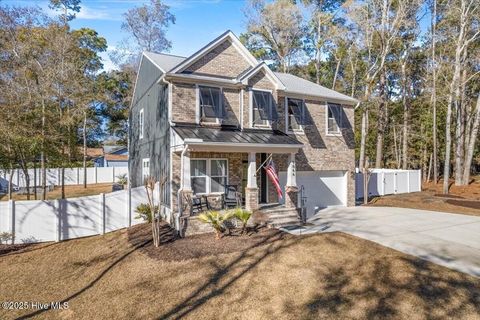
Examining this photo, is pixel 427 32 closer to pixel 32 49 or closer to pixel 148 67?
pixel 148 67

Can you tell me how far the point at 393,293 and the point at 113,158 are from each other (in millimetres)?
37291

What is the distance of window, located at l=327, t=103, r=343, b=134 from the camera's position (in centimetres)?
1695

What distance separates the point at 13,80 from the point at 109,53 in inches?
652

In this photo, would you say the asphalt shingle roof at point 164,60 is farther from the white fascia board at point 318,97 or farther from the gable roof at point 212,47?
the white fascia board at point 318,97

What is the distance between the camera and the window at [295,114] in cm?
1574

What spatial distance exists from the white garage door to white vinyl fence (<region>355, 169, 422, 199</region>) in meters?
4.07

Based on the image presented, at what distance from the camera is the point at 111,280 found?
8414 mm

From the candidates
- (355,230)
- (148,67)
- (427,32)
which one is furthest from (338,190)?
(427,32)

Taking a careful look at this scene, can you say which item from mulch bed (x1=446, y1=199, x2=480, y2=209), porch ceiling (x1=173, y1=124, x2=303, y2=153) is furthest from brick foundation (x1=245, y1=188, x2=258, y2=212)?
mulch bed (x1=446, y1=199, x2=480, y2=209)

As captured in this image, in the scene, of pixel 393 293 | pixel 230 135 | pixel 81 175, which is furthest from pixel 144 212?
pixel 81 175

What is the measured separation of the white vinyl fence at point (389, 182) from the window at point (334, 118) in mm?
5817

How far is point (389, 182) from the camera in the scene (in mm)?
23172

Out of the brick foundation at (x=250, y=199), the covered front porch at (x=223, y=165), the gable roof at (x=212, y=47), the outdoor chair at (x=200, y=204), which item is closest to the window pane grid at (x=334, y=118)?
the covered front porch at (x=223, y=165)

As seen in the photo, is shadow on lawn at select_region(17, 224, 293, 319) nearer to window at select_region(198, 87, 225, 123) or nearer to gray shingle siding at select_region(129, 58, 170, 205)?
gray shingle siding at select_region(129, 58, 170, 205)
